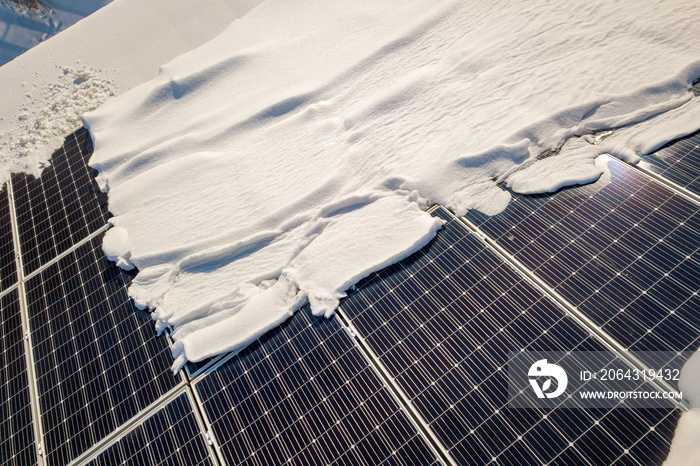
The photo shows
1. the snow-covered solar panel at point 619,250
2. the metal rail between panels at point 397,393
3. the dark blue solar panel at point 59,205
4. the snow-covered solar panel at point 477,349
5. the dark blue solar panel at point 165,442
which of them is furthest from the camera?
the dark blue solar panel at point 59,205

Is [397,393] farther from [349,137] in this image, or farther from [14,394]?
[14,394]

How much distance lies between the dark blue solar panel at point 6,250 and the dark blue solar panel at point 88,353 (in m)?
0.62

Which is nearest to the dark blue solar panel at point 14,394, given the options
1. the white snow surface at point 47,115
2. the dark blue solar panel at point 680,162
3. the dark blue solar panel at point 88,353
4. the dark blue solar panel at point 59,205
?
the dark blue solar panel at point 88,353

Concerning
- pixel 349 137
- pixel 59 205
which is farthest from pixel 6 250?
pixel 349 137

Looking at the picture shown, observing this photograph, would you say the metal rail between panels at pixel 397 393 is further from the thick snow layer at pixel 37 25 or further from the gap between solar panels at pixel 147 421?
the thick snow layer at pixel 37 25

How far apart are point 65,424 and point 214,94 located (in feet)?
24.3

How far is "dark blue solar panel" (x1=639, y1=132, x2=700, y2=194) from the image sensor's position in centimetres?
634

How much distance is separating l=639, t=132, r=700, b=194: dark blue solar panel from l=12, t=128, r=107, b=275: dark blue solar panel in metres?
9.95

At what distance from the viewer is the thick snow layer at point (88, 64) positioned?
10672 millimetres

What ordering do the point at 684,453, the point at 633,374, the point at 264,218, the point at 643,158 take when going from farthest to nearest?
the point at 264,218 → the point at 643,158 → the point at 633,374 → the point at 684,453

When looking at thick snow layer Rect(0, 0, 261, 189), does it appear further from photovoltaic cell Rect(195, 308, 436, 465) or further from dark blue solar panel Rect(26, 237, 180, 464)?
photovoltaic cell Rect(195, 308, 436, 465)

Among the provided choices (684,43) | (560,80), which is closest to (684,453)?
(560,80)

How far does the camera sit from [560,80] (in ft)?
26.4

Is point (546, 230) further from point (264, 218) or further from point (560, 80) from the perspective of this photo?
point (264, 218)
